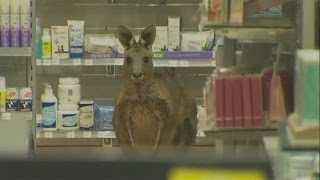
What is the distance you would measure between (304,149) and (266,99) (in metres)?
0.77

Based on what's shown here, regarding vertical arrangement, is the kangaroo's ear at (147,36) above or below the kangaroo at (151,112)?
above

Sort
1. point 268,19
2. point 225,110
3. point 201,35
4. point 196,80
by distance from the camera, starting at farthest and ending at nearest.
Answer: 1. point 196,80
2. point 201,35
3. point 268,19
4. point 225,110

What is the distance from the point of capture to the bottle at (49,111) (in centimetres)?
462

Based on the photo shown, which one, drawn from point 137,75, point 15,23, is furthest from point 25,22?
point 137,75

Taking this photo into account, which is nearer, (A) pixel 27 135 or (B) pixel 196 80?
(A) pixel 27 135

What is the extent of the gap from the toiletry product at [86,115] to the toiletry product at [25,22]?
0.61 metres

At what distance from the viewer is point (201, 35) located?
4.80 metres

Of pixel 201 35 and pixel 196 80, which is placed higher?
pixel 201 35

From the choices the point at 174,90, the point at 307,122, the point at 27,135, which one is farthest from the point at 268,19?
the point at 27,135

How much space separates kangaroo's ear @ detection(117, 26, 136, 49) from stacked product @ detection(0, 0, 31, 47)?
203 centimetres

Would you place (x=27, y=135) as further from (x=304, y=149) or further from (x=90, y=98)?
(x=90, y=98)

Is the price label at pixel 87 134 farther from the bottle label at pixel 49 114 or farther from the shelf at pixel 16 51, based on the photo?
the shelf at pixel 16 51

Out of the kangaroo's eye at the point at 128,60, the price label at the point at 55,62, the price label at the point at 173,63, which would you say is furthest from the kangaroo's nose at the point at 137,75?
the price label at the point at 55,62

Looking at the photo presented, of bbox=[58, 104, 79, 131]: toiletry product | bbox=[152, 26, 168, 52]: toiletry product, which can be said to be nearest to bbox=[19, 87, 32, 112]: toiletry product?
bbox=[58, 104, 79, 131]: toiletry product
